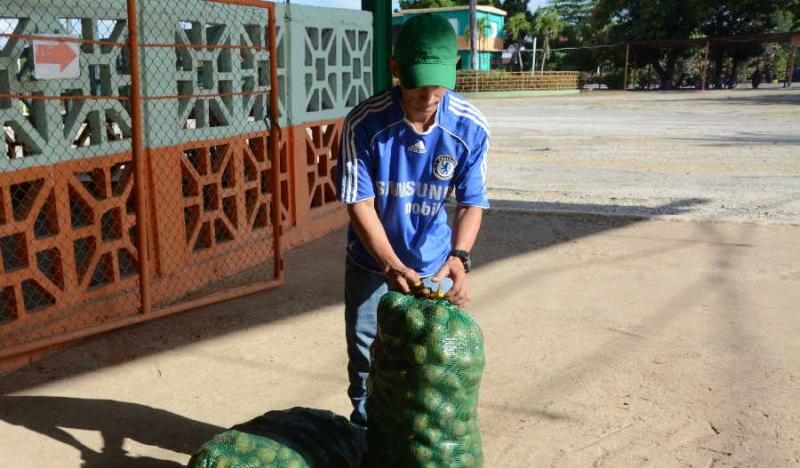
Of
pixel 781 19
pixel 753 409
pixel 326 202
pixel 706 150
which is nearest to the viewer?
pixel 753 409

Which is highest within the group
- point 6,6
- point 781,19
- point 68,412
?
point 781,19

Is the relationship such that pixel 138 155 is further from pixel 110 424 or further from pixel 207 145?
→ pixel 110 424

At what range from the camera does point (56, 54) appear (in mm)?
4789

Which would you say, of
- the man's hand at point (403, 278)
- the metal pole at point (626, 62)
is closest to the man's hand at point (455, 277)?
the man's hand at point (403, 278)

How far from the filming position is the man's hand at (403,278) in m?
2.71

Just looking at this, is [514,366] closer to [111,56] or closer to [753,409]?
[753,409]

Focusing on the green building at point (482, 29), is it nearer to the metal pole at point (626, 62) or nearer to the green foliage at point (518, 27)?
the green foliage at point (518, 27)

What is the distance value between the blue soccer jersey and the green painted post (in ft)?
18.8

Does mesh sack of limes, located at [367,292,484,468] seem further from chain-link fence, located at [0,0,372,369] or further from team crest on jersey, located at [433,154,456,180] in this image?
chain-link fence, located at [0,0,372,369]

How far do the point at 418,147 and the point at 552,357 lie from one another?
2.37 meters

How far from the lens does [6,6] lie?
446 cm

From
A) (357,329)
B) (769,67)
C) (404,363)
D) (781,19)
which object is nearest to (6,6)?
(357,329)

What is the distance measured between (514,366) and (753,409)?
1.34 meters

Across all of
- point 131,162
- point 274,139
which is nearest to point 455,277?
point 131,162
